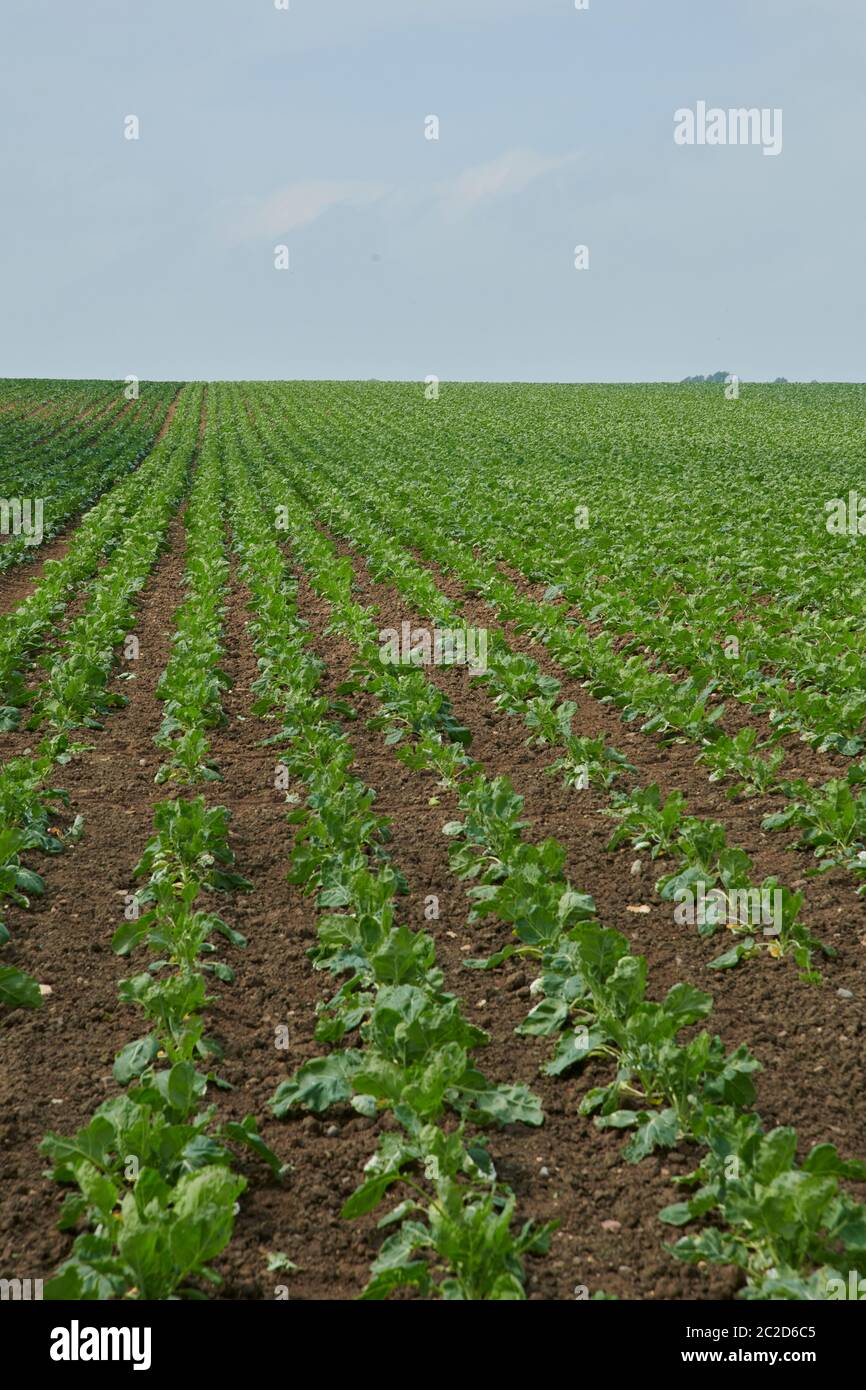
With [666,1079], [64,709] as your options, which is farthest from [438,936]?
[64,709]

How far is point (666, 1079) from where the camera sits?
14.6ft

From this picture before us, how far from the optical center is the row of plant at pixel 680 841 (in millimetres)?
5867

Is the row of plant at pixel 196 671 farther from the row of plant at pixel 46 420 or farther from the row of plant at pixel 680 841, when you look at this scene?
the row of plant at pixel 46 420

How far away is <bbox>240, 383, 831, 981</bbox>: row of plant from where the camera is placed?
19.2ft

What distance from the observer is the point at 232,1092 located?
489 centimetres

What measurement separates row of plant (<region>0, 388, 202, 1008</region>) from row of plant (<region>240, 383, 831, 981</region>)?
267cm

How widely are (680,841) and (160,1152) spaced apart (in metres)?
3.65

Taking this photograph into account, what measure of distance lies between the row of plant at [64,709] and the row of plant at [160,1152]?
718 mm

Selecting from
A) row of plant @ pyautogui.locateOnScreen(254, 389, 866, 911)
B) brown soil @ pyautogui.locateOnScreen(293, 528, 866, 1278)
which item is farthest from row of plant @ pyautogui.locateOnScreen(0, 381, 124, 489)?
brown soil @ pyautogui.locateOnScreen(293, 528, 866, 1278)

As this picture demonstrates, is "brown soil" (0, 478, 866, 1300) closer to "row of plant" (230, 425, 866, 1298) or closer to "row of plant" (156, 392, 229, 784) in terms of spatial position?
"row of plant" (230, 425, 866, 1298)

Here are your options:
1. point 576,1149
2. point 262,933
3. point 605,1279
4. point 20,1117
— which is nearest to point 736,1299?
point 605,1279

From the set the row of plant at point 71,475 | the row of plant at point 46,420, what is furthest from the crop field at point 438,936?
the row of plant at point 46,420

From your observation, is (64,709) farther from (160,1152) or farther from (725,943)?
(160,1152)

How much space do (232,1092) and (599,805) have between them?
3.79 m
